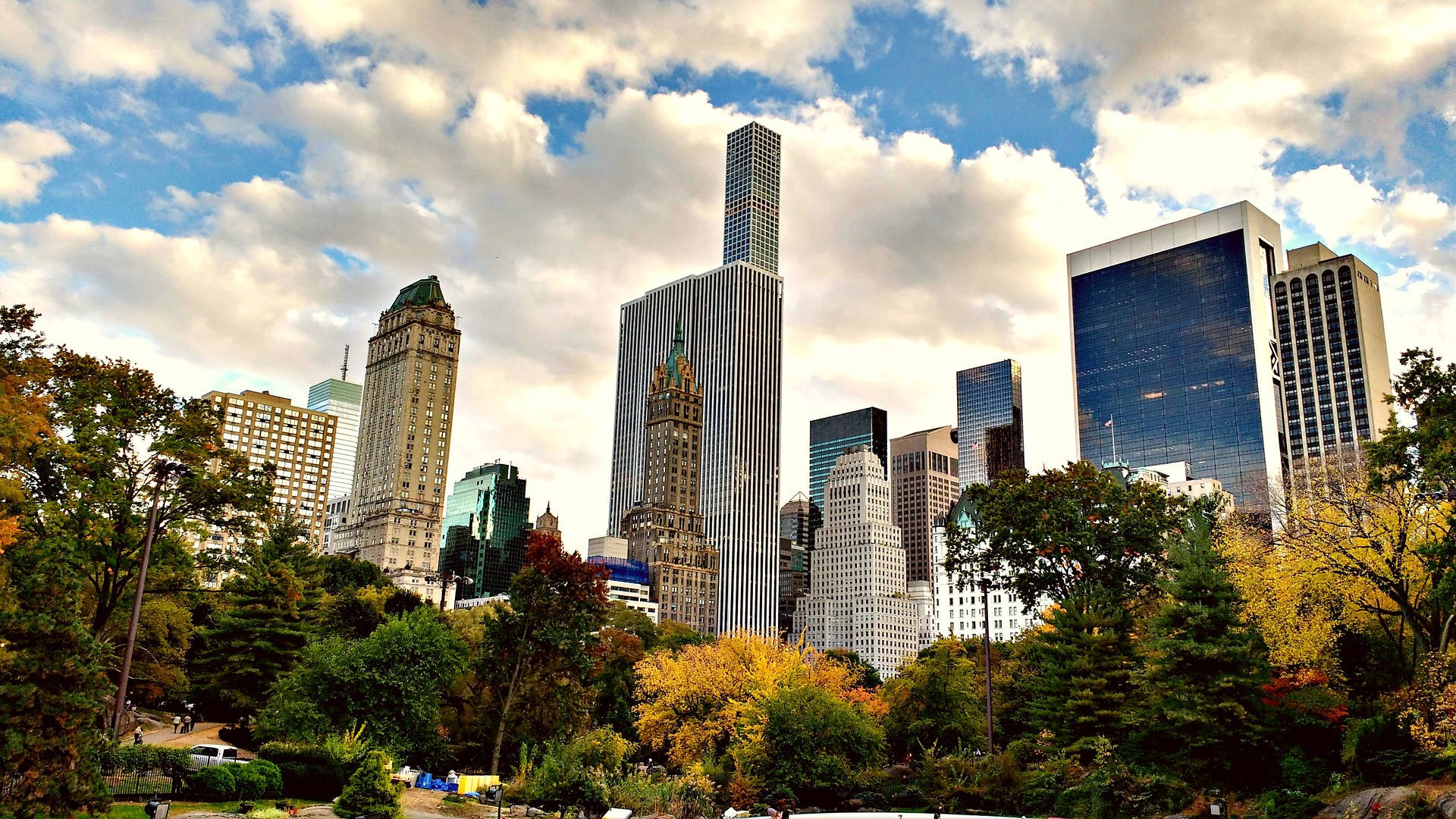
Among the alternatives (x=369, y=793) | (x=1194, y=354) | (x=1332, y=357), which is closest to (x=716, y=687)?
(x=369, y=793)

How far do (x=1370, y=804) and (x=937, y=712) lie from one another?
21797 millimetres

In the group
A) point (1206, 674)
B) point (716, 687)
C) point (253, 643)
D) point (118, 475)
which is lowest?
point (716, 687)

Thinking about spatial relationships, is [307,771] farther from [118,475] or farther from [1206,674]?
[1206,674]

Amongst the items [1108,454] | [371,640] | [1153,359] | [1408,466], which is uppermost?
[1153,359]

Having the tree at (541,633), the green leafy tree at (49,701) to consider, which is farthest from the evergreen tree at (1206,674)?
the green leafy tree at (49,701)

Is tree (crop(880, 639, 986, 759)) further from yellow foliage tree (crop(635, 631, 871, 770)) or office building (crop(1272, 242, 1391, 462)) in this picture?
office building (crop(1272, 242, 1391, 462))

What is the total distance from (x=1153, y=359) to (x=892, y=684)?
156 meters

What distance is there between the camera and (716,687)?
150 feet

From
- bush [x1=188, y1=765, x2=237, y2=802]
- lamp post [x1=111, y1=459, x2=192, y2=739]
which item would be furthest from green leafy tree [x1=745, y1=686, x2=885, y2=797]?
lamp post [x1=111, y1=459, x2=192, y2=739]

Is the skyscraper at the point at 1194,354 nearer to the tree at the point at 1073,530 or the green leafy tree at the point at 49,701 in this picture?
the tree at the point at 1073,530

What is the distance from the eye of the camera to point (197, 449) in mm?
36031

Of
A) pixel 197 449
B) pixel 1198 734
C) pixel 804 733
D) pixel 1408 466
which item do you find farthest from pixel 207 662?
pixel 1408 466

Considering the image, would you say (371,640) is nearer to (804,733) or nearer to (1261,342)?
(804,733)

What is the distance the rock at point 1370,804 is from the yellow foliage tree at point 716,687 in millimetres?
19437
